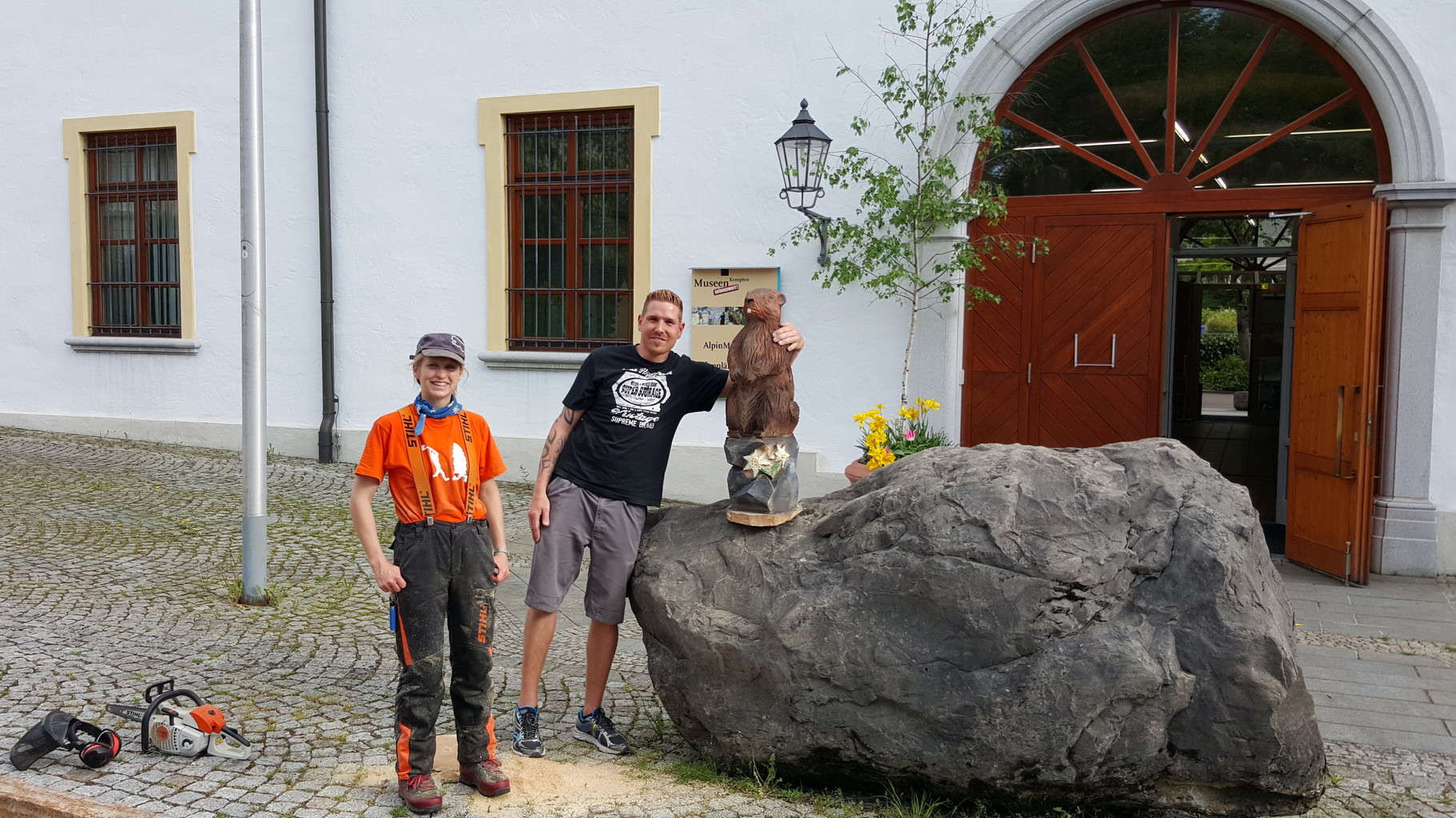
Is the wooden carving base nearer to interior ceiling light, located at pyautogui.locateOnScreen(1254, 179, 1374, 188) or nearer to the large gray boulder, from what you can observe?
the large gray boulder

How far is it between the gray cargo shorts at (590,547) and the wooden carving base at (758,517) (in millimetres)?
392

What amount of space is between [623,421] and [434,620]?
1017 mm

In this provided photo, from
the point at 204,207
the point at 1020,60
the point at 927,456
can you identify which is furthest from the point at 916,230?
the point at 204,207

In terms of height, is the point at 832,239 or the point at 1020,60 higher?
the point at 1020,60

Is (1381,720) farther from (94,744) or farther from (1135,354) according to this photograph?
(94,744)

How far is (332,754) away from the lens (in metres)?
4.23

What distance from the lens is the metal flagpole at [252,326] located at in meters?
6.37

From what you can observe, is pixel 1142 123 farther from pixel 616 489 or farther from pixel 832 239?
pixel 616 489

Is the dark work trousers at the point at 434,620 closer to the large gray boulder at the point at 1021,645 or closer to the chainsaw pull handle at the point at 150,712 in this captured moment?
the large gray boulder at the point at 1021,645

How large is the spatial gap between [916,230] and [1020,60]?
1.49m

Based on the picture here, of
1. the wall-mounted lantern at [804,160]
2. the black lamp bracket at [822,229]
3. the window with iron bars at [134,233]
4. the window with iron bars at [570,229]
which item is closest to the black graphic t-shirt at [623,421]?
the wall-mounted lantern at [804,160]

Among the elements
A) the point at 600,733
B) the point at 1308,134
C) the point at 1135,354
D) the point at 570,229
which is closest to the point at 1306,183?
the point at 1308,134

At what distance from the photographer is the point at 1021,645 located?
354cm

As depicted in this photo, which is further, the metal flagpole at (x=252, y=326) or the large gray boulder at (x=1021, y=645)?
the metal flagpole at (x=252, y=326)
